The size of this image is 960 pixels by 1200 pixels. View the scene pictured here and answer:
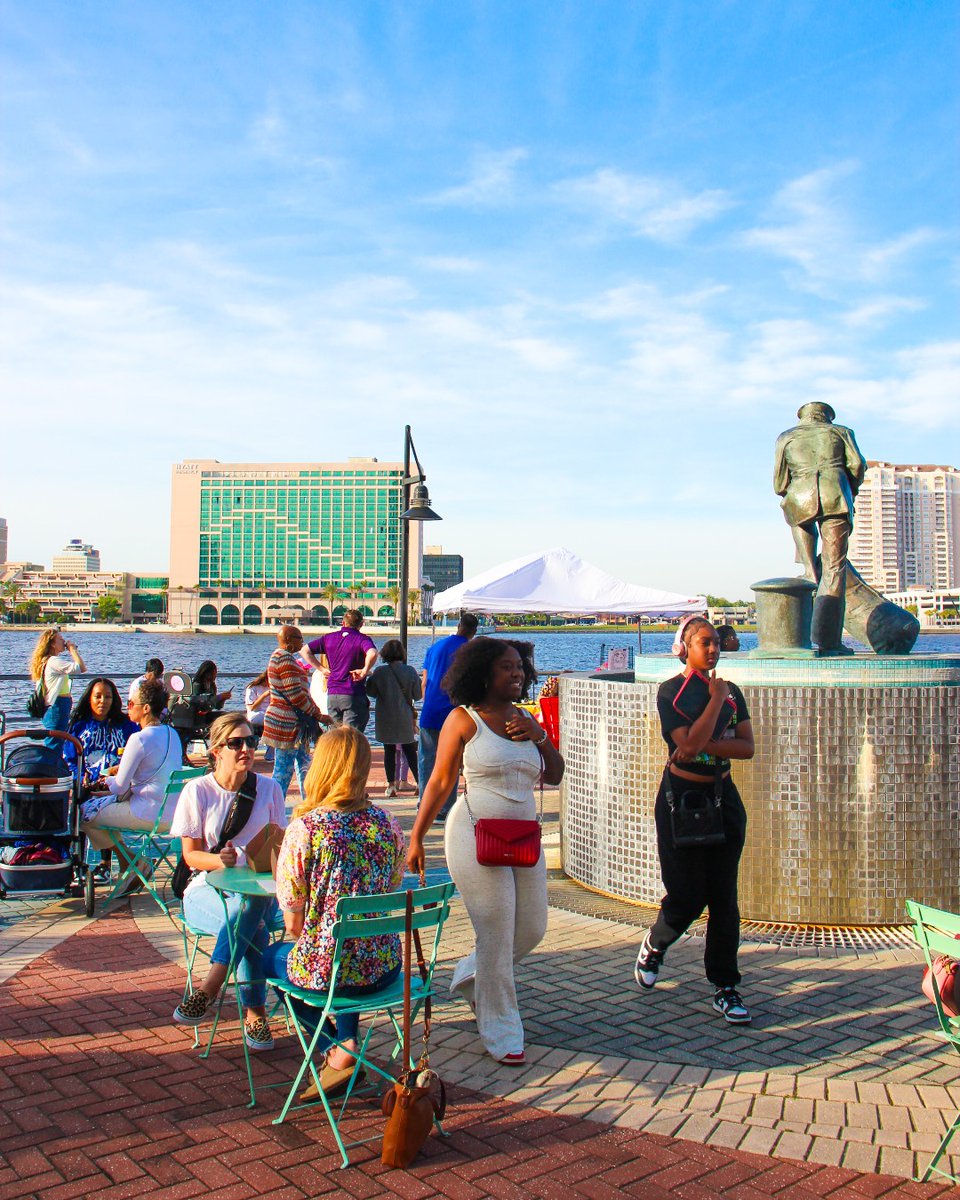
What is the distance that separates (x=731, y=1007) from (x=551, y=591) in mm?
12421

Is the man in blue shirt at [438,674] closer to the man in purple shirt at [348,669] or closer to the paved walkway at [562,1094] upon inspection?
the man in purple shirt at [348,669]

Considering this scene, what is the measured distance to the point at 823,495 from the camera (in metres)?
8.20

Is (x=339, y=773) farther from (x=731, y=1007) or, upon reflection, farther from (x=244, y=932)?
(x=731, y=1007)

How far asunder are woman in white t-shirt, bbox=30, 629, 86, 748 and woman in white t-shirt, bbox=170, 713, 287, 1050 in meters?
5.30

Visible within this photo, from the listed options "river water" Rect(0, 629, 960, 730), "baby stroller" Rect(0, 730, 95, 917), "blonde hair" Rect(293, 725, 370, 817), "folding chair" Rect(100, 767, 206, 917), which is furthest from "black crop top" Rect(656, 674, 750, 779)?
"river water" Rect(0, 629, 960, 730)

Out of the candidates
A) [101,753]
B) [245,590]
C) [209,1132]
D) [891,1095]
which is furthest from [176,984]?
Result: [245,590]

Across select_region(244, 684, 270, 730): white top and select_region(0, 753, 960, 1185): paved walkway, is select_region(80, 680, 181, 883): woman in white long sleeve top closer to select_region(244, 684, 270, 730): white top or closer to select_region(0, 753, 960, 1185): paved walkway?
select_region(0, 753, 960, 1185): paved walkway

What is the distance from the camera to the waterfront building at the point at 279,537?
163 meters

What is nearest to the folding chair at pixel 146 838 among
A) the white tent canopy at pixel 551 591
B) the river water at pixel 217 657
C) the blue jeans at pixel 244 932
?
the blue jeans at pixel 244 932

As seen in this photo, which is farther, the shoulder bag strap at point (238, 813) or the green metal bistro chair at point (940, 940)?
the shoulder bag strap at point (238, 813)

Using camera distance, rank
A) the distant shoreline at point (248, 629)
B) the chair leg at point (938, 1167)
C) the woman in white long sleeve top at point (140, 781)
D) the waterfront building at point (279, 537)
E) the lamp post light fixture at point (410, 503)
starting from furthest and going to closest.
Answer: the waterfront building at point (279, 537)
the distant shoreline at point (248, 629)
the lamp post light fixture at point (410, 503)
the woman in white long sleeve top at point (140, 781)
the chair leg at point (938, 1167)

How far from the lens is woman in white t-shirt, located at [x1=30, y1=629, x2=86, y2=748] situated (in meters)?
9.58

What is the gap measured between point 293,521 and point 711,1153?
16560 centimetres

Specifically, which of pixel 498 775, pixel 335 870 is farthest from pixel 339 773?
pixel 498 775
